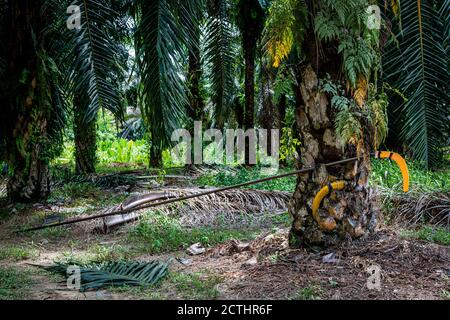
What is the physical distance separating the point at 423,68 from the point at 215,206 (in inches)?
126

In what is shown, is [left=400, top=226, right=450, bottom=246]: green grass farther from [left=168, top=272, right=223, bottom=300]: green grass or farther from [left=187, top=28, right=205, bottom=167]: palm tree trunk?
[left=187, top=28, right=205, bottom=167]: palm tree trunk

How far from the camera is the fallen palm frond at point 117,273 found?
13.0 ft

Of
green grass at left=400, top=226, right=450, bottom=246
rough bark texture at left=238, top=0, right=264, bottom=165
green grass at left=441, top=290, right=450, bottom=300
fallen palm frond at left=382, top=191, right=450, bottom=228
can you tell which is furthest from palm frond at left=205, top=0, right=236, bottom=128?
green grass at left=441, top=290, right=450, bottom=300

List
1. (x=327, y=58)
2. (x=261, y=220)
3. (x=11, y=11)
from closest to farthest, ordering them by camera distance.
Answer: (x=327, y=58)
(x=261, y=220)
(x=11, y=11)

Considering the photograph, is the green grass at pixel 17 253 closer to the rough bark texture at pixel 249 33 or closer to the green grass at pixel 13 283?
the green grass at pixel 13 283

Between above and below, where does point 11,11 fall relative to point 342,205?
above

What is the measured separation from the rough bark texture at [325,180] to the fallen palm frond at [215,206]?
2.52 meters

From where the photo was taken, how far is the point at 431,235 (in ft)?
16.2

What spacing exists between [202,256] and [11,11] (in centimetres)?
498

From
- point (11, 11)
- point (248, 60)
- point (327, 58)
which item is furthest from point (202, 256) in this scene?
point (248, 60)

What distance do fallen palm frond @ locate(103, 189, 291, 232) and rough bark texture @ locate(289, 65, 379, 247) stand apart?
252 cm

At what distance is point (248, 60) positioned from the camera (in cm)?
1177

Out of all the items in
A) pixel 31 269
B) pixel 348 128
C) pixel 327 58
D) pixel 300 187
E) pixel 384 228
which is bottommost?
pixel 31 269

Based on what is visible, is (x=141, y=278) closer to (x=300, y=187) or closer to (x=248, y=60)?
(x=300, y=187)
